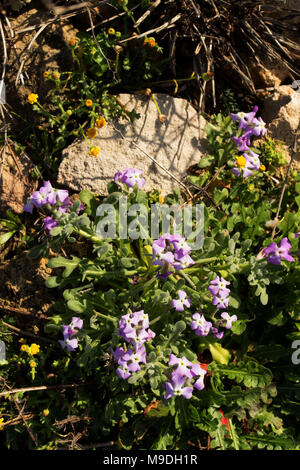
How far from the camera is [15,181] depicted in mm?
5102

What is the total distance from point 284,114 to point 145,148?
1987 mm

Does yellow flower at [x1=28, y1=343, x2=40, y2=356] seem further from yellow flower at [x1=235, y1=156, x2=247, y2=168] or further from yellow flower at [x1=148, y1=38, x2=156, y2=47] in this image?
yellow flower at [x1=148, y1=38, x2=156, y2=47]

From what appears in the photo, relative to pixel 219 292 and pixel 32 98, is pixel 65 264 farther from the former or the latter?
pixel 32 98

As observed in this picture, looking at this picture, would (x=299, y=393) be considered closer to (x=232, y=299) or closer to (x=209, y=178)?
(x=232, y=299)

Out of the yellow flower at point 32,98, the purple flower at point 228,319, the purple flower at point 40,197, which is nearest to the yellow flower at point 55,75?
the yellow flower at point 32,98

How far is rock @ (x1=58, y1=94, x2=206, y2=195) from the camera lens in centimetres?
499

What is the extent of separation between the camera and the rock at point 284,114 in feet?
18.0

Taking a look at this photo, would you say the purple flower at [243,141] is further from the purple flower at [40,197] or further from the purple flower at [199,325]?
the purple flower at [40,197]

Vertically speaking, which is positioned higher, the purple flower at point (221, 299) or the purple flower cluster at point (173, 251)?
the purple flower cluster at point (173, 251)

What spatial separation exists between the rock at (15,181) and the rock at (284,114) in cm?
331

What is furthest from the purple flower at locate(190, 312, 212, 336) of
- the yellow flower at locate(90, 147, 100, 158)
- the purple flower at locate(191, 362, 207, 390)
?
the yellow flower at locate(90, 147, 100, 158)

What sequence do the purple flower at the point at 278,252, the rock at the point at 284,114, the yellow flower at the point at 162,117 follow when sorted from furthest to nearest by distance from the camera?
the rock at the point at 284,114 → the yellow flower at the point at 162,117 → the purple flower at the point at 278,252

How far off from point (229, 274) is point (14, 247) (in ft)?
8.87

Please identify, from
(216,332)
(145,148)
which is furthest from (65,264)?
(145,148)
